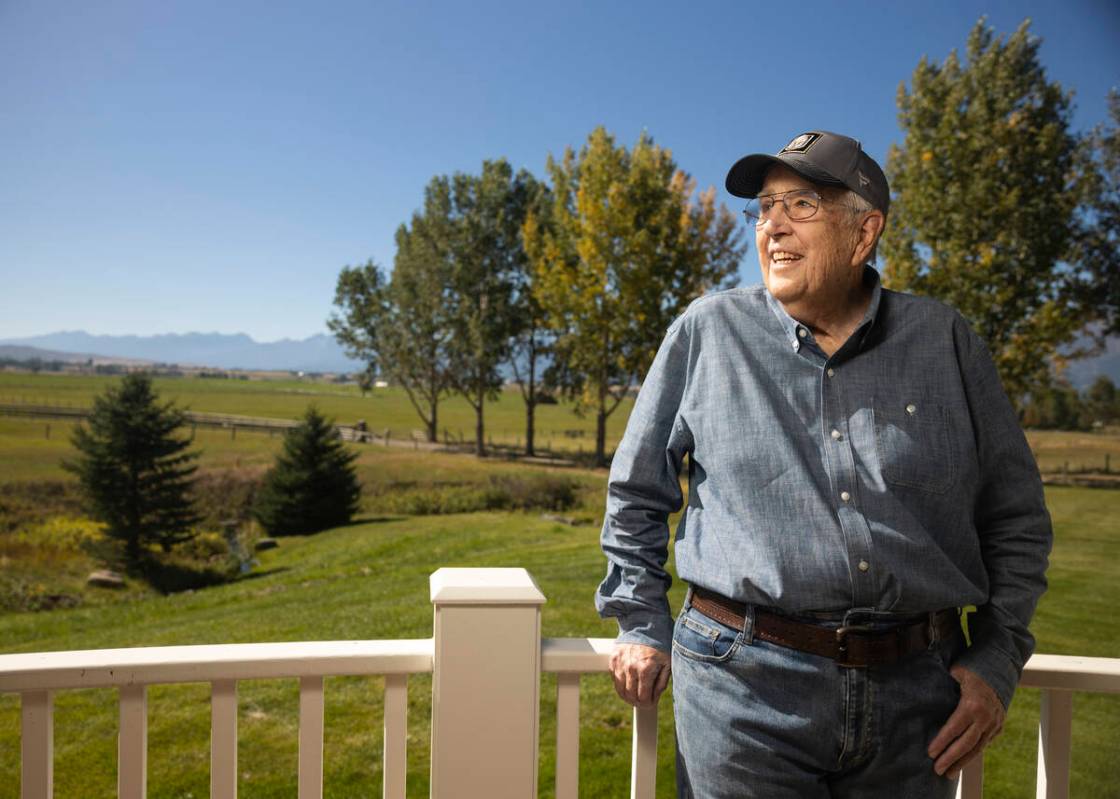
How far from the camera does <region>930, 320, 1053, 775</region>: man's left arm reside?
976mm

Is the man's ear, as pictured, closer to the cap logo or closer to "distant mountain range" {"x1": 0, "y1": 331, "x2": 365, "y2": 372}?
the cap logo

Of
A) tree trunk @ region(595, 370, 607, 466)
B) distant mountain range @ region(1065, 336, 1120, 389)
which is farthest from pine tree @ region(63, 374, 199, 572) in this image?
distant mountain range @ region(1065, 336, 1120, 389)

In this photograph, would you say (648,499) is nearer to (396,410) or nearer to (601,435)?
Result: (601,435)

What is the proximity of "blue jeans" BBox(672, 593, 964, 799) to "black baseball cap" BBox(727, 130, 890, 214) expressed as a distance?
0.57 m

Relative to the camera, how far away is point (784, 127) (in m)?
20.5

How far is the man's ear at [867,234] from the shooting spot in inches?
41.5

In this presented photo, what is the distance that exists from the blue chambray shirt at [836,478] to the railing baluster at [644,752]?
5.7 inches

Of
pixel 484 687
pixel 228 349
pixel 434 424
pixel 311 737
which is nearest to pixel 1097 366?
pixel 434 424

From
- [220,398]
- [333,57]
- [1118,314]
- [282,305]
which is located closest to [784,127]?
[1118,314]

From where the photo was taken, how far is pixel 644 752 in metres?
1.12

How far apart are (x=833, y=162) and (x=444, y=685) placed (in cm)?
89

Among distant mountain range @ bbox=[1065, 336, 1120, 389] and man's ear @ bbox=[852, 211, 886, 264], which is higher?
distant mountain range @ bbox=[1065, 336, 1120, 389]

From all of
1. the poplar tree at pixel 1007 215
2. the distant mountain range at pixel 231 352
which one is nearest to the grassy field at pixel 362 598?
the distant mountain range at pixel 231 352

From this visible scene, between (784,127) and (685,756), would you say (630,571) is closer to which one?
(685,756)
